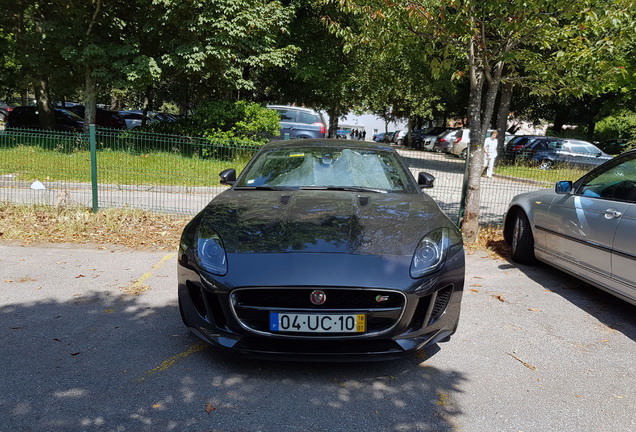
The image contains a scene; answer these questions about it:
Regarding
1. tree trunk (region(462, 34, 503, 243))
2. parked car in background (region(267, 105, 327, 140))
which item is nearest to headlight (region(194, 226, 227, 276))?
tree trunk (region(462, 34, 503, 243))

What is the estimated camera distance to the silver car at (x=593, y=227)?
407 centimetres

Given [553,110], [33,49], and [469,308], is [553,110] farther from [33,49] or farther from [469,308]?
[469,308]

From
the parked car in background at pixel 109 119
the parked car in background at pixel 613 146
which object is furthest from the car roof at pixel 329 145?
the parked car in background at pixel 613 146

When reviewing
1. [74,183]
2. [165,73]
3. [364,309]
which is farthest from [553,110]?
[364,309]

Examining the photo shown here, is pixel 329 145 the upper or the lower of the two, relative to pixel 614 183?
upper

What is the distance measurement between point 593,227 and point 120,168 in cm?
694

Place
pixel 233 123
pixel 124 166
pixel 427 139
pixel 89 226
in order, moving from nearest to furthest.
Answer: pixel 89 226 → pixel 124 166 → pixel 233 123 → pixel 427 139

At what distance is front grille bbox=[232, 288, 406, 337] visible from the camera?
2.88 m

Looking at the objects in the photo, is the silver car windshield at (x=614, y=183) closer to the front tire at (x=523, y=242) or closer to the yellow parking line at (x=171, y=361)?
the front tire at (x=523, y=242)

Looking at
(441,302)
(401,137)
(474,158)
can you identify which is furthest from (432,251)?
(401,137)

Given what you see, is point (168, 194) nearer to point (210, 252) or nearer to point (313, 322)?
point (210, 252)

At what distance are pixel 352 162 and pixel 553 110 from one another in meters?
38.7

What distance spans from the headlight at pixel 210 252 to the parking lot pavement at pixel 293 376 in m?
0.67

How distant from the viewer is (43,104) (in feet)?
60.1
